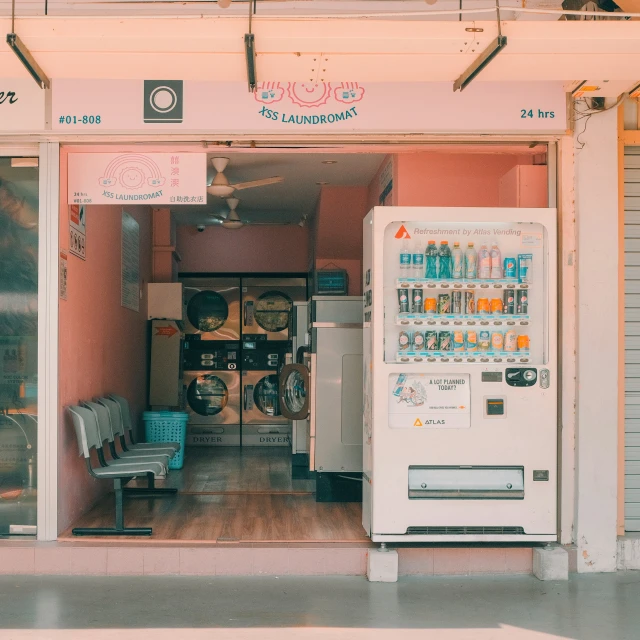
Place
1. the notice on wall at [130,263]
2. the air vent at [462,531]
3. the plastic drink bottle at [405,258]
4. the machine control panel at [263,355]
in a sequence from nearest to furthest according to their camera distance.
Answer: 1. the air vent at [462,531]
2. the plastic drink bottle at [405,258]
3. the notice on wall at [130,263]
4. the machine control panel at [263,355]

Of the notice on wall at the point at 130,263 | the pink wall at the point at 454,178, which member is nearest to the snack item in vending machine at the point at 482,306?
the pink wall at the point at 454,178

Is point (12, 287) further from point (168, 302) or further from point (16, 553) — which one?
point (168, 302)

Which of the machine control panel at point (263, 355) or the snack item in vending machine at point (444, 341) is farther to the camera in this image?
the machine control panel at point (263, 355)

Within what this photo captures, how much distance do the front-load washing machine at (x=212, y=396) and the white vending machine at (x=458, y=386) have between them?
583 centimetres

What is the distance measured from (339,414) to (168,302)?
369 cm

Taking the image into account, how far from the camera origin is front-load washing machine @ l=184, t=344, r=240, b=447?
10781 millimetres

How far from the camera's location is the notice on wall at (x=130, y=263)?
7.91 meters

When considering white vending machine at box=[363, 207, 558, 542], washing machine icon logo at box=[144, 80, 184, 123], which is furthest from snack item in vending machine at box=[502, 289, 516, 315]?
washing machine icon logo at box=[144, 80, 184, 123]

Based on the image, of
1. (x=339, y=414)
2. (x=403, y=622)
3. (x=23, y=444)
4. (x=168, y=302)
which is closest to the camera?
(x=403, y=622)

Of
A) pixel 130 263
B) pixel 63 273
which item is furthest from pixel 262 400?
pixel 63 273

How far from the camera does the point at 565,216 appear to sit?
5238mm

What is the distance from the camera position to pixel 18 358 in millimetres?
5312

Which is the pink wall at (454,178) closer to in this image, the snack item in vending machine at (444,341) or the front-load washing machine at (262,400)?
the snack item in vending machine at (444,341)

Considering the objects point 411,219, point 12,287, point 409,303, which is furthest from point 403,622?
point 12,287
